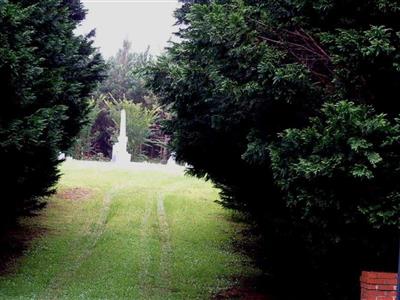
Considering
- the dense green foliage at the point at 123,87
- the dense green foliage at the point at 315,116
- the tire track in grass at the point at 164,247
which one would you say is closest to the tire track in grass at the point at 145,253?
the tire track in grass at the point at 164,247

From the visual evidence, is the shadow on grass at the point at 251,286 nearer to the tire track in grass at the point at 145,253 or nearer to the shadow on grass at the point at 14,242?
the tire track in grass at the point at 145,253

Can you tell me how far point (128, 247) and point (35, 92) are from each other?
538cm

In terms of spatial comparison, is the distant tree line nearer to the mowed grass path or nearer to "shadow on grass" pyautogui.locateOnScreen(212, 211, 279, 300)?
the mowed grass path

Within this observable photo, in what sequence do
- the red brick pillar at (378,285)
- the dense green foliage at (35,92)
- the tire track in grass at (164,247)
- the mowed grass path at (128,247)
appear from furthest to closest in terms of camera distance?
1. the tire track in grass at (164,247)
2. the mowed grass path at (128,247)
3. the dense green foliage at (35,92)
4. the red brick pillar at (378,285)

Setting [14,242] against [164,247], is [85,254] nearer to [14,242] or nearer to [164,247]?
[14,242]

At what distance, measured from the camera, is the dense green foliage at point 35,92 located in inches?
293

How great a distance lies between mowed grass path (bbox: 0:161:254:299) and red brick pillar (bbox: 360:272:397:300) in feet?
15.9

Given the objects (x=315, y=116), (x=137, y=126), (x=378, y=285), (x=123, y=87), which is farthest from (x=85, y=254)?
(x=123, y=87)

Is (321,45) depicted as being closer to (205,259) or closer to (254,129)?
(254,129)

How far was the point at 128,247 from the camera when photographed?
12.7m

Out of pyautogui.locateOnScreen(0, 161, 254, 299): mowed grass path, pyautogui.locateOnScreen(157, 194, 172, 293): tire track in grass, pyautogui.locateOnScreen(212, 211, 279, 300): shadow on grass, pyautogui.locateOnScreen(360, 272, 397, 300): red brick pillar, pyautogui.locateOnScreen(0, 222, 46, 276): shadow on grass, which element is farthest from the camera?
pyautogui.locateOnScreen(0, 222, 46, 276): shadow on grass

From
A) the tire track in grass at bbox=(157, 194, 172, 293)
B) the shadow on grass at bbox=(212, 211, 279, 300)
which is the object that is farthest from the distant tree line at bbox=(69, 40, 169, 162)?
the shadow on grass at bbox=(212, 211, 279, 300)

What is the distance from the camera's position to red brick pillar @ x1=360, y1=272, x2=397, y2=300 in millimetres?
4910

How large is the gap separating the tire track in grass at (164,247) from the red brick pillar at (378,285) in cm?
529
